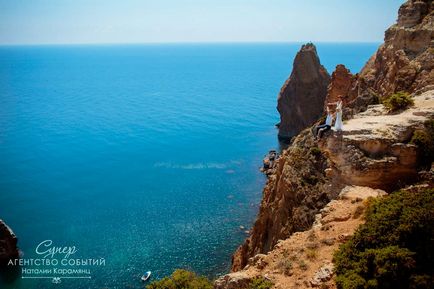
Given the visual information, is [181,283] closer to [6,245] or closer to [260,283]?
[260,283]

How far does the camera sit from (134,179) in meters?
84.9

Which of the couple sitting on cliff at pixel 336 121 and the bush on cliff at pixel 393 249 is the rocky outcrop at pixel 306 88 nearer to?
the couple sitting on cliff at pixel 336 121

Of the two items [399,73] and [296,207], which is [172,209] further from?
[399,73]

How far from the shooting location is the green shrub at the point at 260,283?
59.6 feet

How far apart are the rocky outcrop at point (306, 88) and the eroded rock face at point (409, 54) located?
50692 mm

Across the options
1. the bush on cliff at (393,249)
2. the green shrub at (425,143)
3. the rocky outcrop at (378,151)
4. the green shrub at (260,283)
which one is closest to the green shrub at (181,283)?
the green shrub at (260,283)

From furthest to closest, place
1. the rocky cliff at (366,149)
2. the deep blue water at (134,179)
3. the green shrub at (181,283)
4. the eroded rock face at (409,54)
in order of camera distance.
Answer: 1. the deep blue water at (134,179)
2. the green shrub at (181,283)
3. the eroded rock face at (409,54)
4. the rocky cliff at (366,149)

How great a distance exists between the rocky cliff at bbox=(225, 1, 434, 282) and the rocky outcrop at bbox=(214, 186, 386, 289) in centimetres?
Result: 129

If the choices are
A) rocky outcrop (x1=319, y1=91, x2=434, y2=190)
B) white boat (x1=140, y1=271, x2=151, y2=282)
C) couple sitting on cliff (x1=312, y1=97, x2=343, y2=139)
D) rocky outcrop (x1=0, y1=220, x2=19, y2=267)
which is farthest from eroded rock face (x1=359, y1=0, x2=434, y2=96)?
rocky outcrop (x1=0, y1=220, x2=19, y2=267)

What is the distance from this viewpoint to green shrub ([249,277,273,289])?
18172 mm

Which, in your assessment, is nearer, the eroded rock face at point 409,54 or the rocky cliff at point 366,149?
the rocky cliff at point 366,149

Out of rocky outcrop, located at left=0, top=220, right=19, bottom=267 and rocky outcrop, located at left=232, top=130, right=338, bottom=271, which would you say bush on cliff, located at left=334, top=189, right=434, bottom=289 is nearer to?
rocky outcrop, located at left=232, top=130, right=338, bottom=271

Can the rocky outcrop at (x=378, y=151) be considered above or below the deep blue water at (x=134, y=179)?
above

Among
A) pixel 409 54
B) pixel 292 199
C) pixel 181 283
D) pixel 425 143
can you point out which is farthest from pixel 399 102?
pixel 181 283
